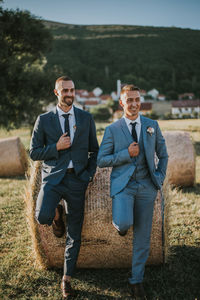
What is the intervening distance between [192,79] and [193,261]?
86066mm

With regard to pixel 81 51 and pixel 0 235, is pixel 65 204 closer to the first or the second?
pixel 0 235

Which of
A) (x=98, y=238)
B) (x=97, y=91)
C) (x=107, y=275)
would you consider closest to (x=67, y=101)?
(x=98, y=238)

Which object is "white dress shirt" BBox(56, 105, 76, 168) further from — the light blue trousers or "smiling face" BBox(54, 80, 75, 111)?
the light blue trousers

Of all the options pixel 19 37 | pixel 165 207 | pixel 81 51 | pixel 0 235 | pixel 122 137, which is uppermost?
pixel 81 51

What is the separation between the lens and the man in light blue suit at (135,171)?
318cm

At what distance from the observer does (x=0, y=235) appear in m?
4.99

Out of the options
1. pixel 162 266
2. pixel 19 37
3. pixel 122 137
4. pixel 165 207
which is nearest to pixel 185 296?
pixel 162 266

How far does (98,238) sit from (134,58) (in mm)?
98317

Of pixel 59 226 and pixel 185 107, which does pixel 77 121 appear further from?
pixel 185 107

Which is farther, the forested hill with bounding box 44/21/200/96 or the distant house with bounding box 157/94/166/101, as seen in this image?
the forested hill with bounding box 44/21/200/96

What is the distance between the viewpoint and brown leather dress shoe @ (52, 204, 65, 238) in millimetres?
3605

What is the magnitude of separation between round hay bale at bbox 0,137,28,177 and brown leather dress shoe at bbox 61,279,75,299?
6397 millimetres

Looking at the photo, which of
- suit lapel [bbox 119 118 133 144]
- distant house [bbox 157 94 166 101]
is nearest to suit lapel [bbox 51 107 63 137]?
suit lapel [bbox 119 118 133 144]

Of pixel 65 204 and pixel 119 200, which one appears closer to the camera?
pixel 119 200
